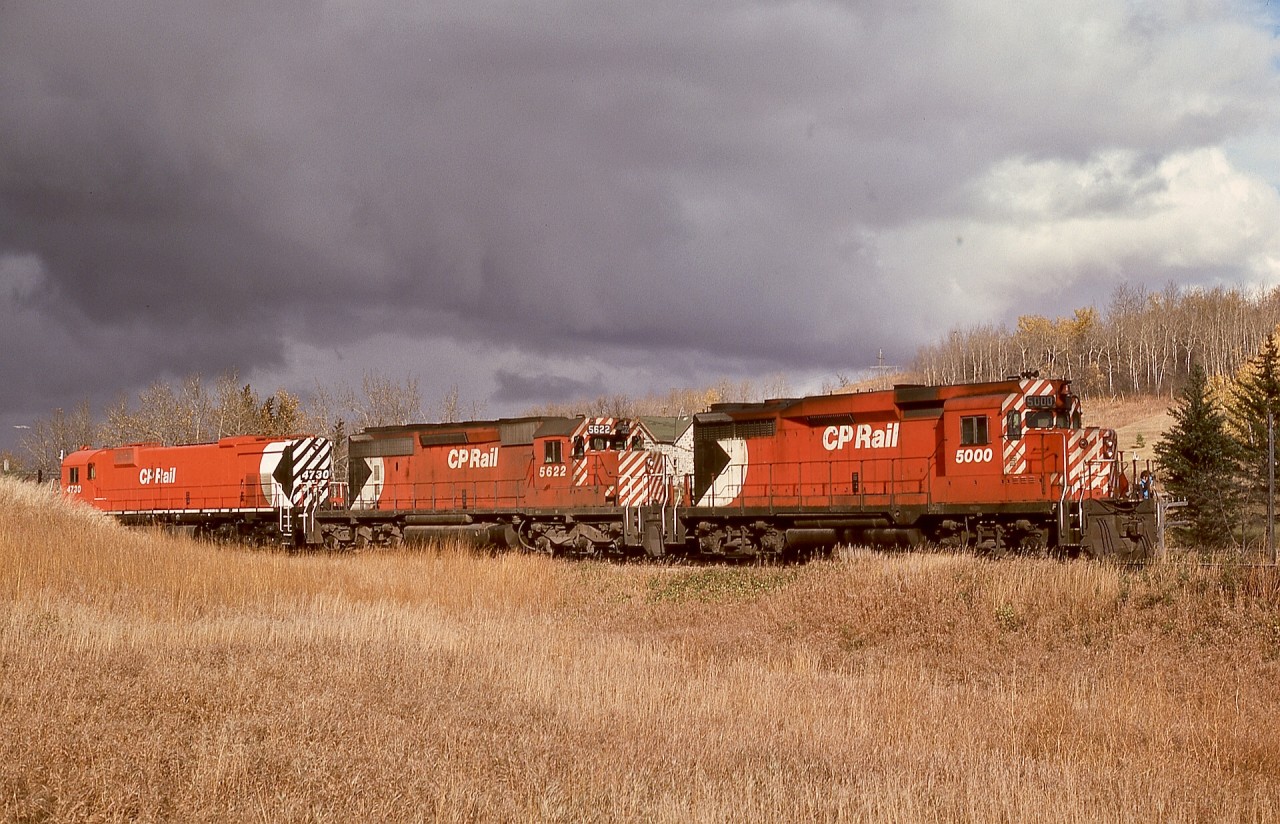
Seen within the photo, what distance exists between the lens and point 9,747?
22.6 feet

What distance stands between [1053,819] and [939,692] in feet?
16.0

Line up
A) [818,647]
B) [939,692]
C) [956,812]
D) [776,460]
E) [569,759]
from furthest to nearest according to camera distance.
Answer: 1. [776,460]
2. [818,647]
3. [939,692]
4. [569,759]
5. [956,812]

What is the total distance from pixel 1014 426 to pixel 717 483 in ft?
24.1

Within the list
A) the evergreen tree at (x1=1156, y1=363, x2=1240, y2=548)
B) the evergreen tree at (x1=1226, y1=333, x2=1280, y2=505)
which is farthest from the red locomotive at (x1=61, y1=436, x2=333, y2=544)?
the evergreen tree at (x1=1226, y1=333, x2=1280, y2=505)

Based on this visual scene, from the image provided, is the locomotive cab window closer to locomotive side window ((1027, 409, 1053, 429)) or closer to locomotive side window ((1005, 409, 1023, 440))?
locomotive side window ((1005, 409, 1023, 440))

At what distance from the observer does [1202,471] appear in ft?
114

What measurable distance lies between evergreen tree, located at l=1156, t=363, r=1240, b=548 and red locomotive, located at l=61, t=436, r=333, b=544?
27.0m

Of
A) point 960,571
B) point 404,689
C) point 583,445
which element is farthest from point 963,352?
point 404,689

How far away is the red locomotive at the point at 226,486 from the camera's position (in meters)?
32.8

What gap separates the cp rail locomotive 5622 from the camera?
2011 centimetres

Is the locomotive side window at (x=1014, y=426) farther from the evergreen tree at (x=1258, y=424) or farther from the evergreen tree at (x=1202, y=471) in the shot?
the evergreen tree at (x=1202, y=471)

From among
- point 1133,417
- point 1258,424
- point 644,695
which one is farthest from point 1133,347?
point 644,695

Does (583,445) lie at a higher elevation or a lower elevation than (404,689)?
higher

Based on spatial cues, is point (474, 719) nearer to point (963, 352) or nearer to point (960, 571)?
point (960, 571)
